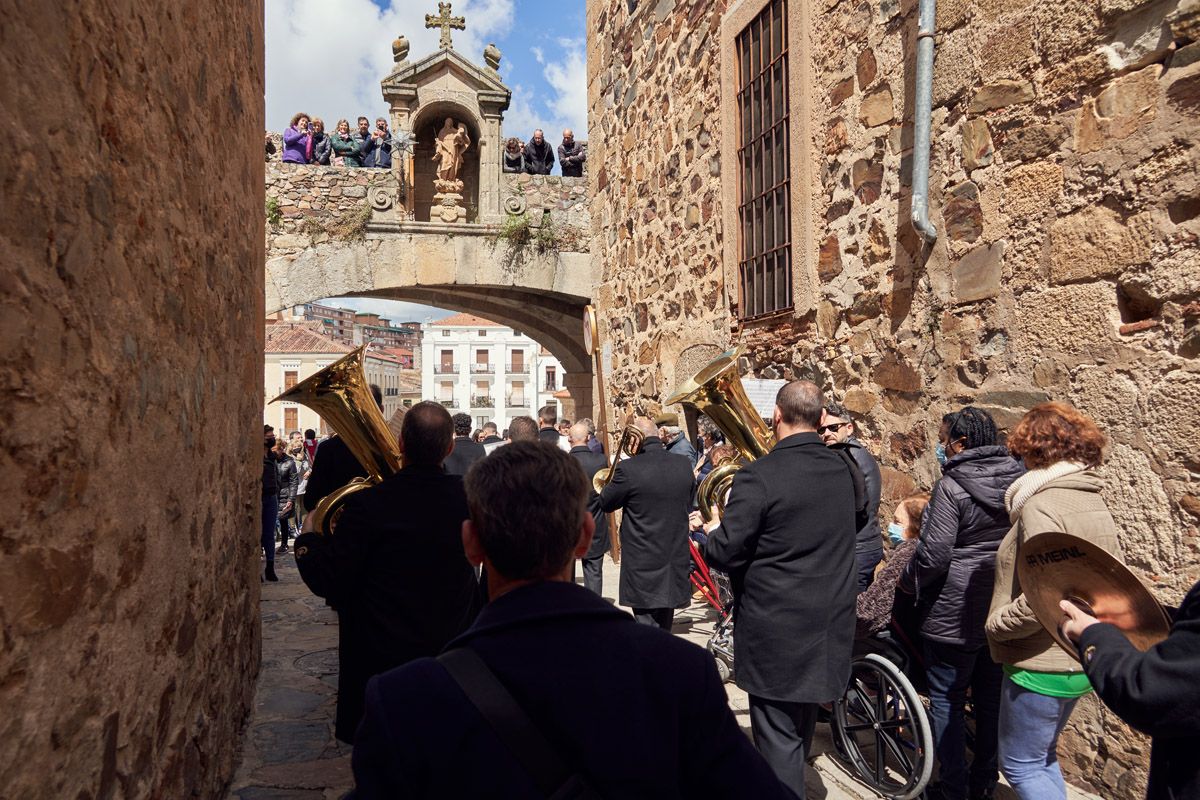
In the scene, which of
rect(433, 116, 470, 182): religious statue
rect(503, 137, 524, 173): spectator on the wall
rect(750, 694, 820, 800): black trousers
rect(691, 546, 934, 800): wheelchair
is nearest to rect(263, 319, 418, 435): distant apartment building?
rect(503, 137, 524, 173): spectator on the wall

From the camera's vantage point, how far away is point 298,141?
1169cm

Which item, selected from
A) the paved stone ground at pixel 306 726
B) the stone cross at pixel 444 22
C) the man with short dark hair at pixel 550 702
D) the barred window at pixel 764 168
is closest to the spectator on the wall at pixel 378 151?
the stone cross at pixel 444 22

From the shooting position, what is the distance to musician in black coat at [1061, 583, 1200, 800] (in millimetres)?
1608

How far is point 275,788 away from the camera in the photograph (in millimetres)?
3691

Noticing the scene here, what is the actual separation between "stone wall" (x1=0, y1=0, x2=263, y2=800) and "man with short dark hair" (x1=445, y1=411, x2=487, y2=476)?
2.43m

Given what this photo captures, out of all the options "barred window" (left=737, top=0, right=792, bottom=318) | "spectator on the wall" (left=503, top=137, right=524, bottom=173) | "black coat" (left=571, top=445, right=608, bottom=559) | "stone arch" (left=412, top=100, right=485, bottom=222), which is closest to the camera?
"black coat" (left=571, top=445, right=608, bottom=559)

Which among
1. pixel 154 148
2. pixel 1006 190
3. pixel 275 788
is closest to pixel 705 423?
pixel 1006 190

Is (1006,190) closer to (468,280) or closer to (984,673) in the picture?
(984,673)

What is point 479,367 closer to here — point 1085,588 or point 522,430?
point 522,430

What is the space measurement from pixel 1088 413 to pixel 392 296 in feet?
37.0

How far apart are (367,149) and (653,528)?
29.7ft

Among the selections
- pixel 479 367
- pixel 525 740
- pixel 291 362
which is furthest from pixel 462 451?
pixel 479 367

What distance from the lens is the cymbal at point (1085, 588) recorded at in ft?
6.23

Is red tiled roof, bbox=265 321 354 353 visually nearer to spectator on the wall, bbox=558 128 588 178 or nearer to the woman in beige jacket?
spectator on the wall, bbox=558 128 588 178
